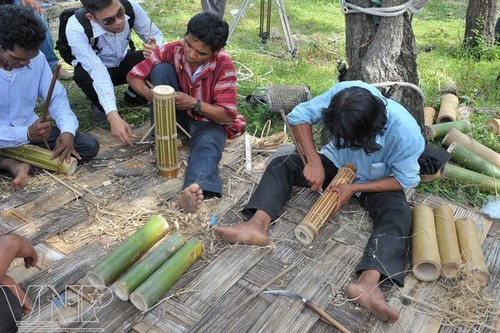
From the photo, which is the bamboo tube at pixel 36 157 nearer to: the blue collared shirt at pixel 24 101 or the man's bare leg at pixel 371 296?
the blue collared shirt at pixel 24 101

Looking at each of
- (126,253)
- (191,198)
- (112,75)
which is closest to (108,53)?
(112,75)

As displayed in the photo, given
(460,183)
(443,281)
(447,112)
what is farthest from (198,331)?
(447,112)

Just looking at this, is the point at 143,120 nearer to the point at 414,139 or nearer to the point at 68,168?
the point at 68,168

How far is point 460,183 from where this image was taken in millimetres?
3967

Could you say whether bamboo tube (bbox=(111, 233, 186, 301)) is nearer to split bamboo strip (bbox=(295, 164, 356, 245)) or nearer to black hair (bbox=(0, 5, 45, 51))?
split bamboo strip (bbox=(295, 164, 356, 245))

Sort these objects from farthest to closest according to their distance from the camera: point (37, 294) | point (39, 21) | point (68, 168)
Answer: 1. point (68, 168)
2. point (39, 21)
3. point (37, 294)

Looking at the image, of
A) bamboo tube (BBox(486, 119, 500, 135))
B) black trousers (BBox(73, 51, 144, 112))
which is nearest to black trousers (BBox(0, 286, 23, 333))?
black trousers (BBox(73, 51, 144, 112))

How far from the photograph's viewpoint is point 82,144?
3.74 meters

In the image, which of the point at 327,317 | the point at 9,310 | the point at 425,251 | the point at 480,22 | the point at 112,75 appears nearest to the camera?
the point at 9,310

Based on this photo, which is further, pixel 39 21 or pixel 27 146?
pixel 27 146

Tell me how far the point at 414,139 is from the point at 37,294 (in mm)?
2335

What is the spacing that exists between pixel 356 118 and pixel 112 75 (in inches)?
108

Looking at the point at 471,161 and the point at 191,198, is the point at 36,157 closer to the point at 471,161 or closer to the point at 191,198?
the point at 191,198

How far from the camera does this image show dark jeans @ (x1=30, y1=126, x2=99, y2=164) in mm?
3734
